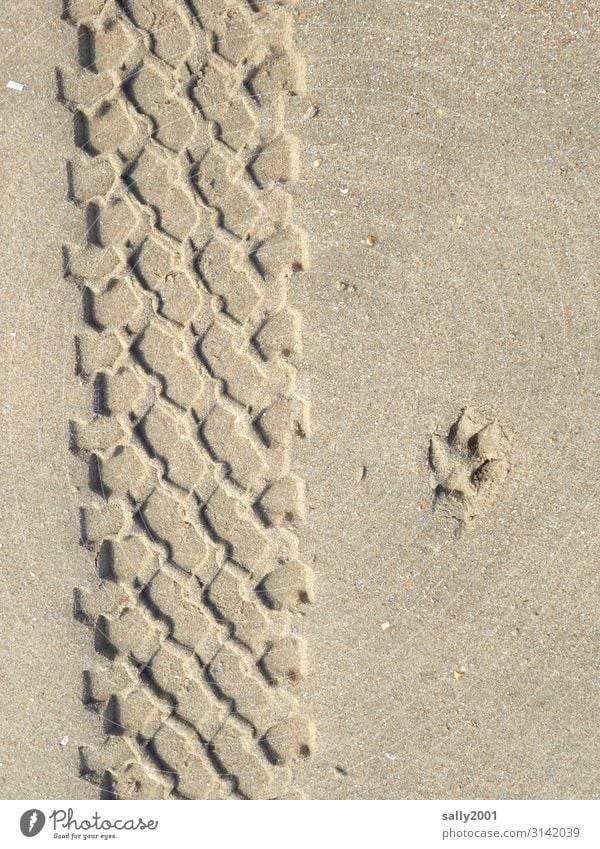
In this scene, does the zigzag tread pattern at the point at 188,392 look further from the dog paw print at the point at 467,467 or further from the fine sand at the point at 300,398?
the dog paw print at the point at 467,467

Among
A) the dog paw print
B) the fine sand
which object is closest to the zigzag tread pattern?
the fine sand

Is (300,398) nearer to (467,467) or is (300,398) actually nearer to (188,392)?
(188,392)

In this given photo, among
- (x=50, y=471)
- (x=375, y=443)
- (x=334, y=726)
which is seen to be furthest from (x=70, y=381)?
(x=334, y=726)

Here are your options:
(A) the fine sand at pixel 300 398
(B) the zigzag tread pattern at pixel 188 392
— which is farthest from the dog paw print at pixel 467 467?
(B) the zigzag tread pattern at pixel 188 392

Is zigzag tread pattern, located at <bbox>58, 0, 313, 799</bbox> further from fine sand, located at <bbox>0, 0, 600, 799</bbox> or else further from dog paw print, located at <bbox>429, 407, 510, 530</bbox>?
dog paw print, located at <bbox>429, 407, 510, 530</bbox>

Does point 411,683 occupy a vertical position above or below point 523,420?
below
